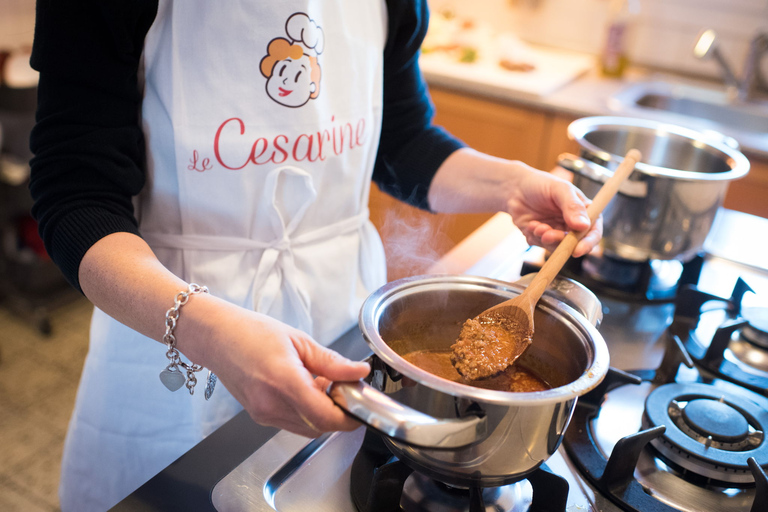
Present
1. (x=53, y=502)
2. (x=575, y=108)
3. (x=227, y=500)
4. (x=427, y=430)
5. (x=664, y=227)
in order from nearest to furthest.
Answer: (x=427, y=430), (x=227, y=500), (x=664, y=227), (x=53, y=502), (x=575, y=108)

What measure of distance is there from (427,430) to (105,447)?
0.63 meters

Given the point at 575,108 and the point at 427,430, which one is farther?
the point at 575,108

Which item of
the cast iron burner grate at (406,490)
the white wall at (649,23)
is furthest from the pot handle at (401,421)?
the white wall at (649,23)

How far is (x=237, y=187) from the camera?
78cm

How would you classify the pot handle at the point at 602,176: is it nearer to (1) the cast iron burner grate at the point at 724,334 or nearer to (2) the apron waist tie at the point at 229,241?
(1) the cast iron burner grate at the point at 724,334

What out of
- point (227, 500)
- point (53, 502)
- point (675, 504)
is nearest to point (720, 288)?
point (675, 504)

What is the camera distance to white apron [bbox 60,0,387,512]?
733mm

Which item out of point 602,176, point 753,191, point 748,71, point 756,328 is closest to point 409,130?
point 602,176

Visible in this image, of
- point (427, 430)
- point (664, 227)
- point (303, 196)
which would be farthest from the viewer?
point (664, 227)

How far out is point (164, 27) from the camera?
70 cm

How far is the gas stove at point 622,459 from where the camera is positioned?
57 cm

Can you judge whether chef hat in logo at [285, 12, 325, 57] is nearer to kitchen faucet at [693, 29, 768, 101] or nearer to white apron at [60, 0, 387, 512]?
white apron at [60, 0, 387, 512]

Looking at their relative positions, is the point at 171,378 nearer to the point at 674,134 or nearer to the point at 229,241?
the point at 229,241

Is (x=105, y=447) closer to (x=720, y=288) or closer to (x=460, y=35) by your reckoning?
(x=720, y=288)
